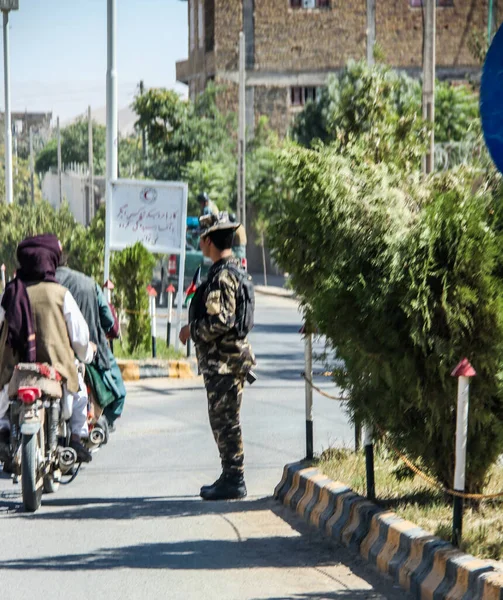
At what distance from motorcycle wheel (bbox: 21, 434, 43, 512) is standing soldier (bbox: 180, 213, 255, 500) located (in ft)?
4.09

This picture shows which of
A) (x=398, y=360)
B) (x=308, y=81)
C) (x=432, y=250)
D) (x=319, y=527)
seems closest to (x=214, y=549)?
(x=319, y=527)

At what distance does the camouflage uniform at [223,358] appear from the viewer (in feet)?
29.7

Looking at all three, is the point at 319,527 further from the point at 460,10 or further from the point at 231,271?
the point at 460,10

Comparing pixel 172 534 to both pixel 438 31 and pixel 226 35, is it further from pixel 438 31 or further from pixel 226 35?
pixel 438 31

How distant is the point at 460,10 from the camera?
2032 inches

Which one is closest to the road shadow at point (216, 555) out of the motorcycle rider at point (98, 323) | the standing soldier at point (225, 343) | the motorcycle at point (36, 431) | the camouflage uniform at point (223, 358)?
the motorcycle at point (36, 431)

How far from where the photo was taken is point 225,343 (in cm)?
916

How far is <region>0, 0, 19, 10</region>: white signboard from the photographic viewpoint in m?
35.3

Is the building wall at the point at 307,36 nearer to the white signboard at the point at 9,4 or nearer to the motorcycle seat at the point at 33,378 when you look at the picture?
the white signboard at the point at 9,4

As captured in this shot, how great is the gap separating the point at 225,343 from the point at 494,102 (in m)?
4.47

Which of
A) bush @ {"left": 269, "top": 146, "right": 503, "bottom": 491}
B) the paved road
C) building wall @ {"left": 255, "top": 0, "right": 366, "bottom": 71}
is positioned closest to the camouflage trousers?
the paved road

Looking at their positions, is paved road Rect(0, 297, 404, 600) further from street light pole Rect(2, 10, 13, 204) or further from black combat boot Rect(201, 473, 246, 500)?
street light pole Rect(2, 10, 13, 204)

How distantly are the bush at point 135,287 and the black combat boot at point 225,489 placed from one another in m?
8.93

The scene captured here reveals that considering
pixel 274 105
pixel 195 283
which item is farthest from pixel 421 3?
pixel 195 283
